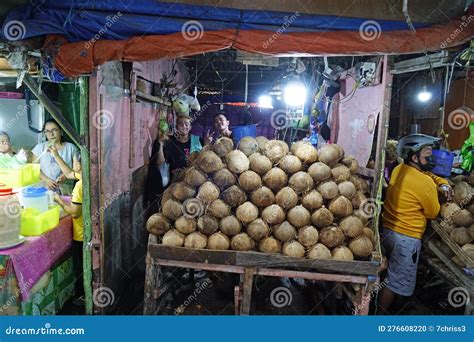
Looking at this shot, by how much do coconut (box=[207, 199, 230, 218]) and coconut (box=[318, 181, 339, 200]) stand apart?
3.82 feet

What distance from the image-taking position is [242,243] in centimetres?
386

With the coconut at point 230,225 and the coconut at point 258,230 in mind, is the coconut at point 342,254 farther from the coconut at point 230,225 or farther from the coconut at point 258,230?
the coconut at point 230,225

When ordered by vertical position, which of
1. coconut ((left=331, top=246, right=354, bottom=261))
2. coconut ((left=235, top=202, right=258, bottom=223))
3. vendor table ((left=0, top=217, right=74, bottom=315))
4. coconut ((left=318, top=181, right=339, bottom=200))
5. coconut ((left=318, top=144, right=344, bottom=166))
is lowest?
vendor table ((left=0, top=217, right=74, bottom=315))

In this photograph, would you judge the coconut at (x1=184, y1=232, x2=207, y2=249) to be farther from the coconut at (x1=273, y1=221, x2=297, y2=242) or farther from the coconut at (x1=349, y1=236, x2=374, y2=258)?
the coconut at (x1=349, y1=236, x2=374, y2=258)

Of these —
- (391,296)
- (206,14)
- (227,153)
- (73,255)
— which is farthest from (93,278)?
(391,296)

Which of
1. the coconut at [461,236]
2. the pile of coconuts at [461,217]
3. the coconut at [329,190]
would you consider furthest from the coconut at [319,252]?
the coconut at [461,236]

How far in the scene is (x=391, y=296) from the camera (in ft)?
16.4

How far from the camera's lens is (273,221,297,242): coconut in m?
3.87

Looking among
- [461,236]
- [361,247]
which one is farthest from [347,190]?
[461,236]

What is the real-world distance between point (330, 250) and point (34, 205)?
12.1 feet

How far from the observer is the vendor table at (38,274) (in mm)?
3477

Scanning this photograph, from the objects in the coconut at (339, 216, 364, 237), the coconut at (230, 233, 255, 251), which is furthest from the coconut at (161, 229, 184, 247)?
the coconut at (339, 216, 364, 237)

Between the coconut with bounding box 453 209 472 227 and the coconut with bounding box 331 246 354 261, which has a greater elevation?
the coconut with bounding box 453 209 472 227

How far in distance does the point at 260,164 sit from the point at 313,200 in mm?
769
